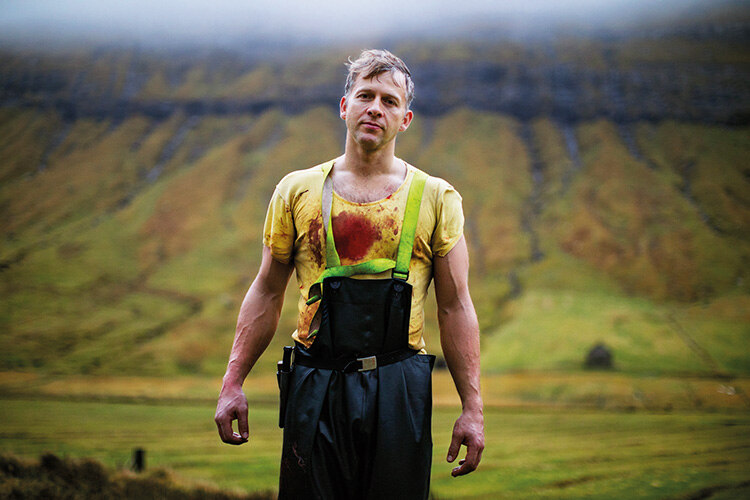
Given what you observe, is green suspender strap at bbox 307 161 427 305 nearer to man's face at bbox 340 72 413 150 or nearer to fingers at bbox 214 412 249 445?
man's face at bbox 340 72 413 150

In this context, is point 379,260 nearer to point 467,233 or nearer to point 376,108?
point 376,108

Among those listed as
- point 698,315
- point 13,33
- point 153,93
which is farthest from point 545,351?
point 13,33

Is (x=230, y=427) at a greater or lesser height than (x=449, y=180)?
lesser

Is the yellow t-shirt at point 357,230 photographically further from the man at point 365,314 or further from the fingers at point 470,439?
the fingers at point 470,439

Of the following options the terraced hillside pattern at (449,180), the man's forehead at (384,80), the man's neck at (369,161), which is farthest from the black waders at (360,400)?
the terraced hillside pattern at (449,180)

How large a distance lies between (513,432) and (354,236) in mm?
36696

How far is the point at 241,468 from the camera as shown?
26297 mm

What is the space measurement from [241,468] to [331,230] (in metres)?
24.5

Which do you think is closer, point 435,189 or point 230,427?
point 230,427

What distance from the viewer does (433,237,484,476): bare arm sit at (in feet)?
12.2

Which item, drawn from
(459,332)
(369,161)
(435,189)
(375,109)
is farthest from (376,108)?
(459,332)

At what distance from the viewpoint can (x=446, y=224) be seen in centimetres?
376

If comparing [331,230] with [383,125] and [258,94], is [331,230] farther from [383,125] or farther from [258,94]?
[258,94]

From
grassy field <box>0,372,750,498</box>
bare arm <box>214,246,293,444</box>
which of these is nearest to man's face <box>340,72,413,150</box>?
bare arm <box>214,246,293,444</box>
